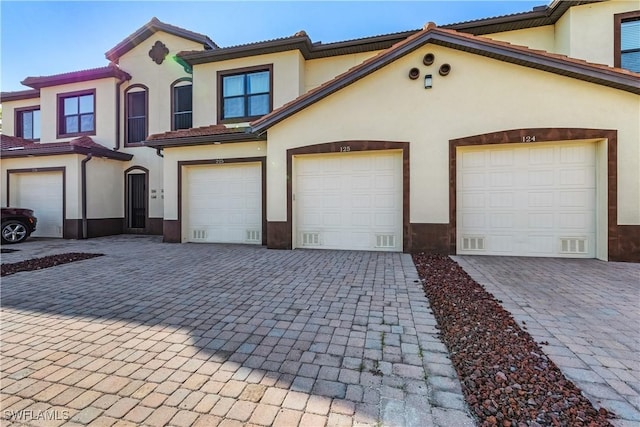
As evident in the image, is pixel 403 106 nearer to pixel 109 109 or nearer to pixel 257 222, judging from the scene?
pixel 257 222

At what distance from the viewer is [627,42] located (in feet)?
27.4

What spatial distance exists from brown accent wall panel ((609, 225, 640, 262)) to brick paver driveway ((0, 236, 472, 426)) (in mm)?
4965

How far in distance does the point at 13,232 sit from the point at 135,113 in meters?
6.48

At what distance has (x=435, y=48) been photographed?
7395 mm

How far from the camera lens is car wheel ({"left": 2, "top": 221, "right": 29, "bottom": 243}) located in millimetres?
9914

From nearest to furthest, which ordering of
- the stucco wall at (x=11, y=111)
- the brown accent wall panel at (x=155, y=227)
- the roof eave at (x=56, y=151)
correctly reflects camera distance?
the roof eave at (x=56, y=151)
the brown accent wall panel at (x=155, y=227)
the stucco wall at (x=11, y=111)

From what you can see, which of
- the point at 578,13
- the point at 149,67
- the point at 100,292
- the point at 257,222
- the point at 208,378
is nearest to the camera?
the point at 208,378

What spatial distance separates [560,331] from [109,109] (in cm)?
1669

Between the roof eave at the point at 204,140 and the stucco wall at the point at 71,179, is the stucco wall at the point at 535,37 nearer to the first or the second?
the roof eave at the point at 204,140

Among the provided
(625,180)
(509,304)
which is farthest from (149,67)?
(625,180)

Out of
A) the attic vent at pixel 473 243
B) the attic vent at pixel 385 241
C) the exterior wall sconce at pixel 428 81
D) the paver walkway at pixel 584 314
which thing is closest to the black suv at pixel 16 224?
the attic vent at pixel 385 241

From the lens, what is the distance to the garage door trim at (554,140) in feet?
21.0

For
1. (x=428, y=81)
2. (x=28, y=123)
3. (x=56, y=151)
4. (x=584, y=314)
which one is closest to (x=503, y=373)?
(x=584, y=314)

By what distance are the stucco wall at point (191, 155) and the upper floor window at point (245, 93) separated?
2206 millimetres
